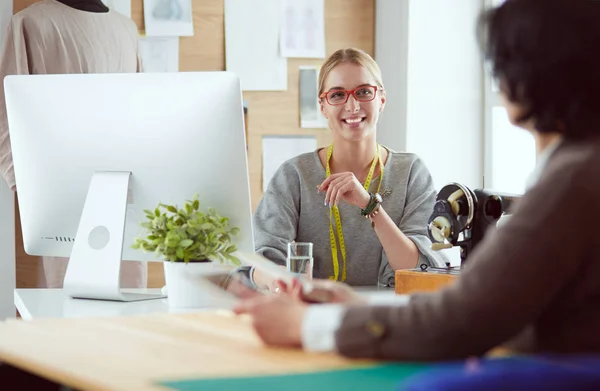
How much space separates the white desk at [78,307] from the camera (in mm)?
1854

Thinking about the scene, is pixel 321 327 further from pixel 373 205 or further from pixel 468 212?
pixel 373 205

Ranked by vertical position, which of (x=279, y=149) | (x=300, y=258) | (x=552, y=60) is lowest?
(x=300, y=258)

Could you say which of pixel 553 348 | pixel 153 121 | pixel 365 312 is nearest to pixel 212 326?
pixel 365 312

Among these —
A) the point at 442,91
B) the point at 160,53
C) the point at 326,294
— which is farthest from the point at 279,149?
the point at 326,294

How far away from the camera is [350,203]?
236 centimetres

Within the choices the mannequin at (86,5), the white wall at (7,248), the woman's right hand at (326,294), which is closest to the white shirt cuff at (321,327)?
the woman's right hand at (326,294)

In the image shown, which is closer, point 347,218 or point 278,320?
point 278,320

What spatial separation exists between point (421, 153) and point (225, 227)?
2044mm

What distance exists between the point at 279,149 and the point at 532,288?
9.87 ft

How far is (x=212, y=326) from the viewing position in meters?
1.27

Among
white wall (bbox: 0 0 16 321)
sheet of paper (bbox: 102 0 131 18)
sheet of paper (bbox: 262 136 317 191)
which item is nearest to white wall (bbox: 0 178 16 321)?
white wall (bbox: 0 0 16 321)

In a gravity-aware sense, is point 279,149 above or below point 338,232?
above

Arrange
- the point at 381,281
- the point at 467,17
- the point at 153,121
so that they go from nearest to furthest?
the point at 153,121 → the point at 381,281 → the point at 467,17

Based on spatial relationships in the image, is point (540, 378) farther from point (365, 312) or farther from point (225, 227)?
point (225, 227)
